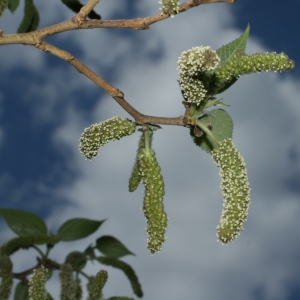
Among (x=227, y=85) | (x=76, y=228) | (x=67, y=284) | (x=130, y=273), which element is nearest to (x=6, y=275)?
(x=67, y=284)

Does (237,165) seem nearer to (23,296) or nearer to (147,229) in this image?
(147,229)

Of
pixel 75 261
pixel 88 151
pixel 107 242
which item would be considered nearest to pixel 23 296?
pixel 75 261

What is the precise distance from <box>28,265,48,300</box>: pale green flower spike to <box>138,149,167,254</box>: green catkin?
97cm

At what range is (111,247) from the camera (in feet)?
11.9

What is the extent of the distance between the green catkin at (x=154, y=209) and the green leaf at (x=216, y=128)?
0.31 meters

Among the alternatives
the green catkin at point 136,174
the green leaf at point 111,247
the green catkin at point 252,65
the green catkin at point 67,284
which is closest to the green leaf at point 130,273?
the green leaf at point 111,247

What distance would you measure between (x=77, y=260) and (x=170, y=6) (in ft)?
7.86

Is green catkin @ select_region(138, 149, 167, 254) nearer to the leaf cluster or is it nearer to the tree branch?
the tree branch

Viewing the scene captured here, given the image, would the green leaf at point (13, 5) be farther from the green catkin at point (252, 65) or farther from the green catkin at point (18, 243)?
the green catkin at point (252, 65)

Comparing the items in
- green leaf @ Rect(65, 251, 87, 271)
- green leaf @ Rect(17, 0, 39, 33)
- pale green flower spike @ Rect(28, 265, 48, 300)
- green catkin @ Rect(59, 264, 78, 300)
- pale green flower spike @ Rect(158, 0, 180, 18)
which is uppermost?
green leaf @ Rect(17, 0, 39, 33)

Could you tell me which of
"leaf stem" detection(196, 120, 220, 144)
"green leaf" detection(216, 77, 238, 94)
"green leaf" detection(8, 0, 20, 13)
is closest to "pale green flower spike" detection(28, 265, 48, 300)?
"leaf stem" detection(196, 120, 220, 144)

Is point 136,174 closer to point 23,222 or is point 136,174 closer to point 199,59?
point 199,59

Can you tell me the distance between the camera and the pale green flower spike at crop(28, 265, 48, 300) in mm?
2557

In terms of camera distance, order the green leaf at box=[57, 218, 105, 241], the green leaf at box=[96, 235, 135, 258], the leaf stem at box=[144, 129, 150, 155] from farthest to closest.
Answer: the green leaf at box=[96, 235, 135, 258] → the green leaf at box=[57, 218, 105, 241] → the leaf stem at box=[144, 129, 150, 155]
